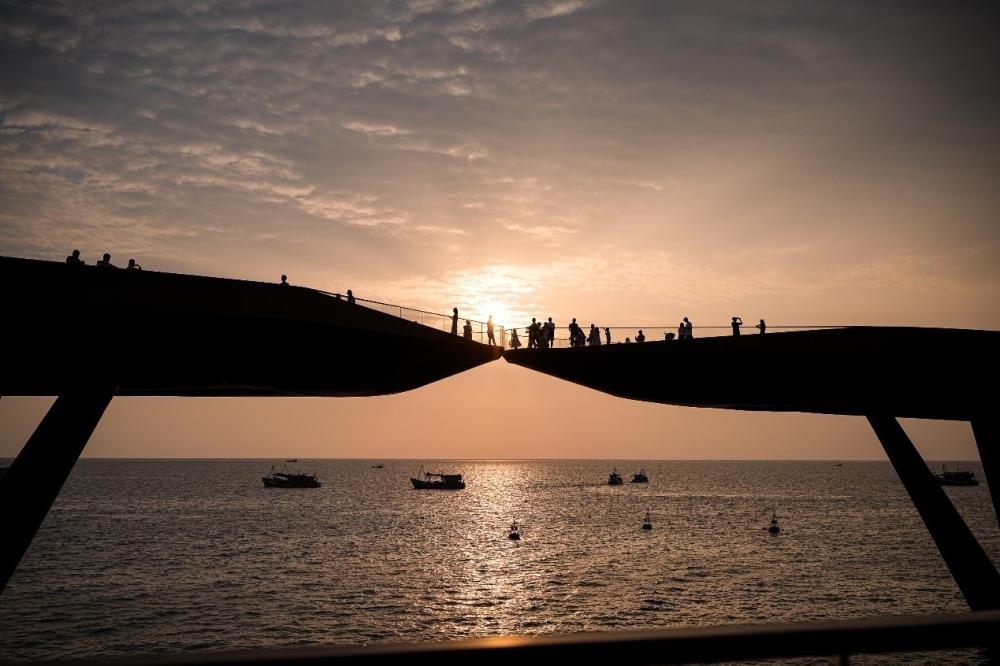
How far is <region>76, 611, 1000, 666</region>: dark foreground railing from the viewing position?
7.81 feet

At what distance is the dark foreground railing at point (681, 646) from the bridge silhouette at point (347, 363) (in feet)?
56.3

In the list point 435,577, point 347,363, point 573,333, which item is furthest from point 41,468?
point 435,577

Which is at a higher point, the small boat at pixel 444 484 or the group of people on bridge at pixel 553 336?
the group of people on bridge at pixel 553 336

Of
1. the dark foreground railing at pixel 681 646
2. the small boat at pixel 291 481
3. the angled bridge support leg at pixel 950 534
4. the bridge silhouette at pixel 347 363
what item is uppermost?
the bridge silhouette at pixel 347 363

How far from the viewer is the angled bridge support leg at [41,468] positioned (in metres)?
16.9

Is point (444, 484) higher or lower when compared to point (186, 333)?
lower

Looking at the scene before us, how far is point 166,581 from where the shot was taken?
2307 inches

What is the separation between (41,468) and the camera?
17406 mm

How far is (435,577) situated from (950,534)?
142ft

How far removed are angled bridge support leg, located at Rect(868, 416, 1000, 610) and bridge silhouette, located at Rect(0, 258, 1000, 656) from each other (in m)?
0.05

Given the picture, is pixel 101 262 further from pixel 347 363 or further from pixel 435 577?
pixel 435 577

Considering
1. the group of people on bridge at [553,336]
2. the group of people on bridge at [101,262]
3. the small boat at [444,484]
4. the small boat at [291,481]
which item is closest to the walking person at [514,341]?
the group of people on bridge at [553,336]

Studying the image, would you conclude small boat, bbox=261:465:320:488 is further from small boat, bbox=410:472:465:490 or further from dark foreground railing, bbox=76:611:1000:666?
dark foreground railing, bbox=76:611:1000:666

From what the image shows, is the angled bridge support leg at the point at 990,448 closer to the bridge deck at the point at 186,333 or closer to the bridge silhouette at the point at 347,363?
the bridge silhouette at the point at 347,363
